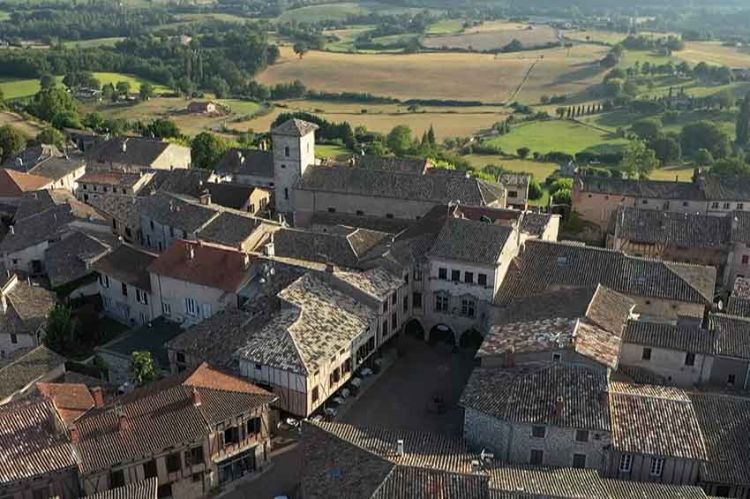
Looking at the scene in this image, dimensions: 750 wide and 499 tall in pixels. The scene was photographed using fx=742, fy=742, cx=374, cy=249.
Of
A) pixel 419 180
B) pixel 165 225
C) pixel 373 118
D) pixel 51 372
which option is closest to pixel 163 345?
pixel 51 372

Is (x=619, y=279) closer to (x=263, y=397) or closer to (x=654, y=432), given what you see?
(x=654, y=432)

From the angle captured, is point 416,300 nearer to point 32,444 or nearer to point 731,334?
point 731,334

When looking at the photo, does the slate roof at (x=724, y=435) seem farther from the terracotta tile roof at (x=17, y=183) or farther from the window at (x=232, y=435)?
the terracotta tile roof at (x=17, y=183)

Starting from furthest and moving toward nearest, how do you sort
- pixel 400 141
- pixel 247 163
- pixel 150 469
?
1. pixel 400 141
2. pixel 247 163
3. pixel 150 469

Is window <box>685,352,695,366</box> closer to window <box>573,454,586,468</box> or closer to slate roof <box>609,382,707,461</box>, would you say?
slate roof <box>609,382,707,461</box>

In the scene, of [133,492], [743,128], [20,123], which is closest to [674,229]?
[133,492]

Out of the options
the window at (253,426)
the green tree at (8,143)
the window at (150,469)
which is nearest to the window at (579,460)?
the window at (253,426)
